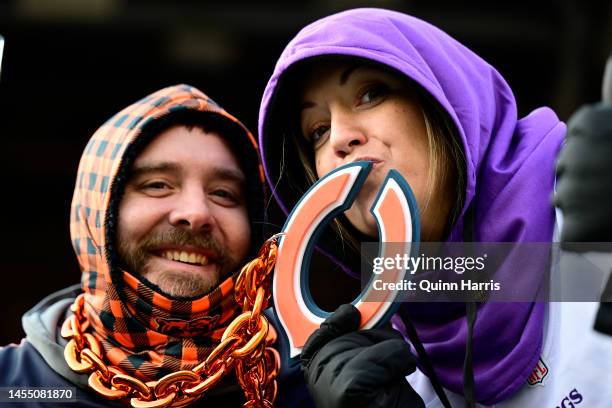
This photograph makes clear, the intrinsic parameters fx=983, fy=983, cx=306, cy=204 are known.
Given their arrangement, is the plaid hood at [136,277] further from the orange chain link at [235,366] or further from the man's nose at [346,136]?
the man's nose at [346,136]

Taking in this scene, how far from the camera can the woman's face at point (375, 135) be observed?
183 centimetres

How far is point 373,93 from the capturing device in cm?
189

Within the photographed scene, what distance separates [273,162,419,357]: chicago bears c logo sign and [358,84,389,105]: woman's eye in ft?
0.72

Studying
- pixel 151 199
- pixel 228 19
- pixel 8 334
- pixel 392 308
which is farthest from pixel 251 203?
pixel 8 334

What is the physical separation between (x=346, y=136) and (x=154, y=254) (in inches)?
20.8

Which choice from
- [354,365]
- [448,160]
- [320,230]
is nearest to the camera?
[354,365]

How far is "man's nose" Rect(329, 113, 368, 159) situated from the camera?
1833 millimetres

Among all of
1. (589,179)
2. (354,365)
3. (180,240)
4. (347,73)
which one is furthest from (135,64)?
(589,179)

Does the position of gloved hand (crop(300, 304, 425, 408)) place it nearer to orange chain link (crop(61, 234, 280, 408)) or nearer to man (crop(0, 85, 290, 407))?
orange chain link (crop(61, 234, 280, 408))

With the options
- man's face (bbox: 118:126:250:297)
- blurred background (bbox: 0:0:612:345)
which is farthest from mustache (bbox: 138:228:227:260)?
blurred background (bbox: 0:0:612:345)

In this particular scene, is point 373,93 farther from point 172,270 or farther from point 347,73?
point 172,270

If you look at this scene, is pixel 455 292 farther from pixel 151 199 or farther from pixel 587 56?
pixel 587 56

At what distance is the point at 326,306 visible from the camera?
5121mm

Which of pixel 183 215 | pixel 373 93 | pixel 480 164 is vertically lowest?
pixel 183 215
